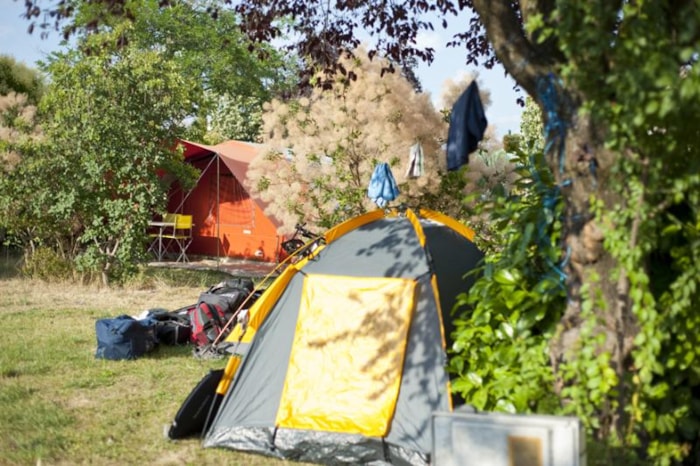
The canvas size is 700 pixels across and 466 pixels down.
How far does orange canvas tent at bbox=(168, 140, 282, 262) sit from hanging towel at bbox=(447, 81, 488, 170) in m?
11.0

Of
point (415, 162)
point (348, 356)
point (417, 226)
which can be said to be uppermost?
point (415, 162)

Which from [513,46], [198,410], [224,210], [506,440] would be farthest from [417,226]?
[224,210]

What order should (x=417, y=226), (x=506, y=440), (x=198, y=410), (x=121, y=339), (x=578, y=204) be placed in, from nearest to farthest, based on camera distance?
1. (x=506, y=440)
2. (x=578, y=204)
3. (x=198, y=410)
4. (x=417, y=226)
5. (x=121, y=339)

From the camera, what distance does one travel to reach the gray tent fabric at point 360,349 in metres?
4.55

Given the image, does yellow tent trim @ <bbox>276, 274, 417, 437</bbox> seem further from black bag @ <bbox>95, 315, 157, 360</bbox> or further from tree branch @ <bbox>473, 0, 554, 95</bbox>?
black bag @ <bbox>95, 315, 157, 360</bbox>

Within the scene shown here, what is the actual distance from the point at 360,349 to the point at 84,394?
251 centimetres

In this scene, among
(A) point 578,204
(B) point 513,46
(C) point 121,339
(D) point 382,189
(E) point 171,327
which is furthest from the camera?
(E) point 171,327

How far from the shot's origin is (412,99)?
29.6 ft

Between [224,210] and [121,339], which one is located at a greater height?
[224,210]

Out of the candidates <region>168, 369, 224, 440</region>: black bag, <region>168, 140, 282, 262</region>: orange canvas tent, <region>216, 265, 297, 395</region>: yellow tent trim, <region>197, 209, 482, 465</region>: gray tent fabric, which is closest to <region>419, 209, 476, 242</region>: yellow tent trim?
<region>197, 209, 482, 465</region>: gray tent fabric

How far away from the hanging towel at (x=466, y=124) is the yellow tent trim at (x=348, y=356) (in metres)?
0.90

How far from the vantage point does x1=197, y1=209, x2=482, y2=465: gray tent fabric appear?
179 inches

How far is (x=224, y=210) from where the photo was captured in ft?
54.7

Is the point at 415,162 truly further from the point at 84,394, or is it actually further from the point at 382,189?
the point at 84,394
